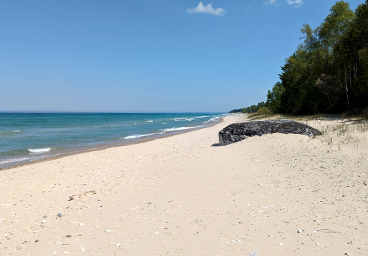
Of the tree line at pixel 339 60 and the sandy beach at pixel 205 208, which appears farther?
the tree line at pixel 339 60

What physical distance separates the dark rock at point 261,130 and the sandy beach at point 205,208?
8.89 feet

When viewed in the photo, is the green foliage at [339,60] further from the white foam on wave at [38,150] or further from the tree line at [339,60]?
the white foam on wave at [38,150]

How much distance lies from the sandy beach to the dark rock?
2711 mm

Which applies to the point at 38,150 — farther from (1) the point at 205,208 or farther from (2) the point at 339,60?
(2) the point at 339,60

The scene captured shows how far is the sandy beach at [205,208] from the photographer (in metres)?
3.60

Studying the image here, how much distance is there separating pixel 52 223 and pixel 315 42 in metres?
32.1

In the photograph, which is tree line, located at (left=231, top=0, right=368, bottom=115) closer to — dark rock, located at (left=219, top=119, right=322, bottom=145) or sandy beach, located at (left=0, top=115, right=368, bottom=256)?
dark rock, located at (left=219, top=119, right=322, bottom=145)

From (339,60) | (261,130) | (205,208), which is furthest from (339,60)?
(205,208)

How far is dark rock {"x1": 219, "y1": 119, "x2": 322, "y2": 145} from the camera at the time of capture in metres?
11.9

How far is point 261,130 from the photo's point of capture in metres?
Result: 12.3

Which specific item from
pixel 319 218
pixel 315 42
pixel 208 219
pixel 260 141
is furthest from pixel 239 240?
pixel 315 42

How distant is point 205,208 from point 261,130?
27.8 feet

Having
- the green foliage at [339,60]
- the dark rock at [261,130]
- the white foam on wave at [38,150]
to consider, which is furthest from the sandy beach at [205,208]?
the green foliage at [339,60]

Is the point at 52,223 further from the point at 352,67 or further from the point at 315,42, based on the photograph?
the point at 315,42
